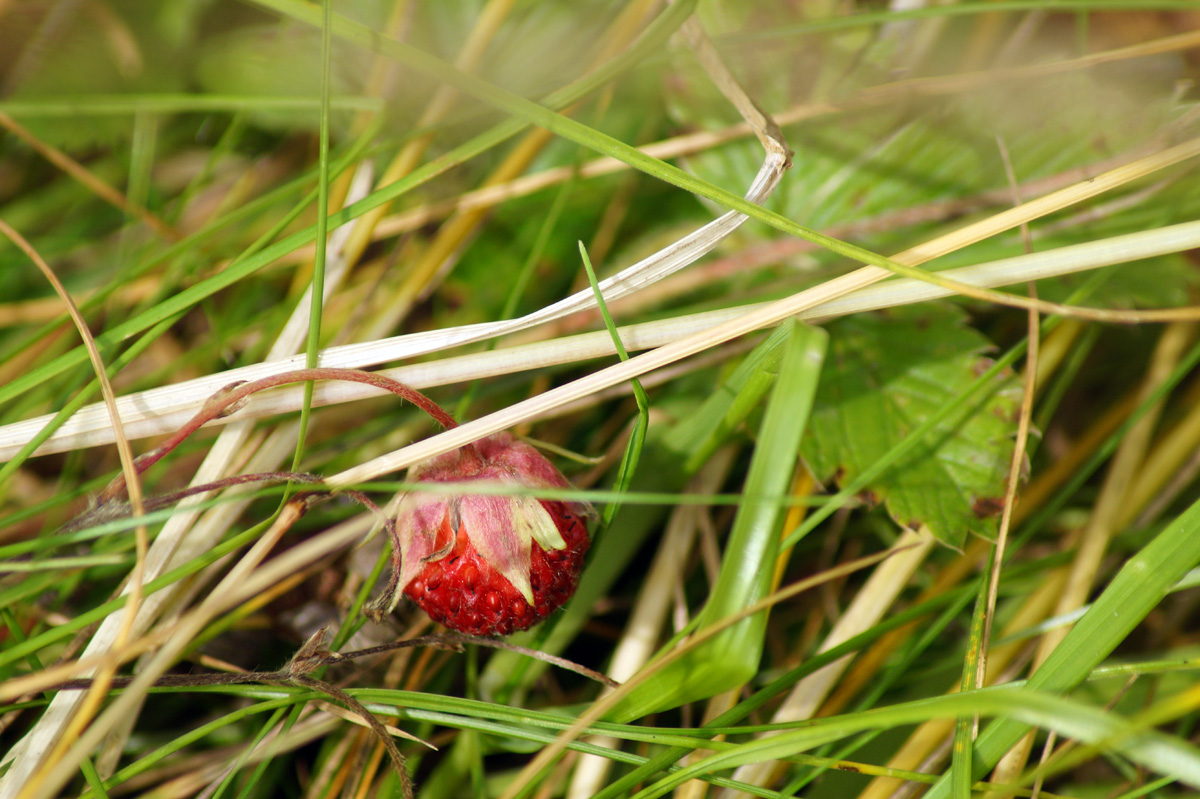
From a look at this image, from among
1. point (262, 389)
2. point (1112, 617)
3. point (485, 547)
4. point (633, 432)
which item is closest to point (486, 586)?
point (485, 547)

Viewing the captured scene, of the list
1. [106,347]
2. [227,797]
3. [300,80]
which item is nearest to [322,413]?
[106,347]

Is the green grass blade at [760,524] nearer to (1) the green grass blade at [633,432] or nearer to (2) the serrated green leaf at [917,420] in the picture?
(1) the green grass blade at [633,432]

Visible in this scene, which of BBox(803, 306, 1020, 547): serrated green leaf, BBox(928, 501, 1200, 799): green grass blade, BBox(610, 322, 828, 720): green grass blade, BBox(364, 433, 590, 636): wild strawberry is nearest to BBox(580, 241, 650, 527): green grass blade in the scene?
BBox(364, 433, 590, 636): wild strawberry

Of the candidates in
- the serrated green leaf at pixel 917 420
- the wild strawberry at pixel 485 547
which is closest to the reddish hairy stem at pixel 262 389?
the wild strawberry at pixel 485 547

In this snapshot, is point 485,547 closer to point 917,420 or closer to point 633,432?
point 633,432

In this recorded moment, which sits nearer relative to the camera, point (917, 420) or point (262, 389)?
point (262, 389)

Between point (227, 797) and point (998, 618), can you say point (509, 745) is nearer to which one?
point (227, 797)

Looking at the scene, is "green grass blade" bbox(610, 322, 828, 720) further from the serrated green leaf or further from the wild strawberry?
the serrated green leaf
